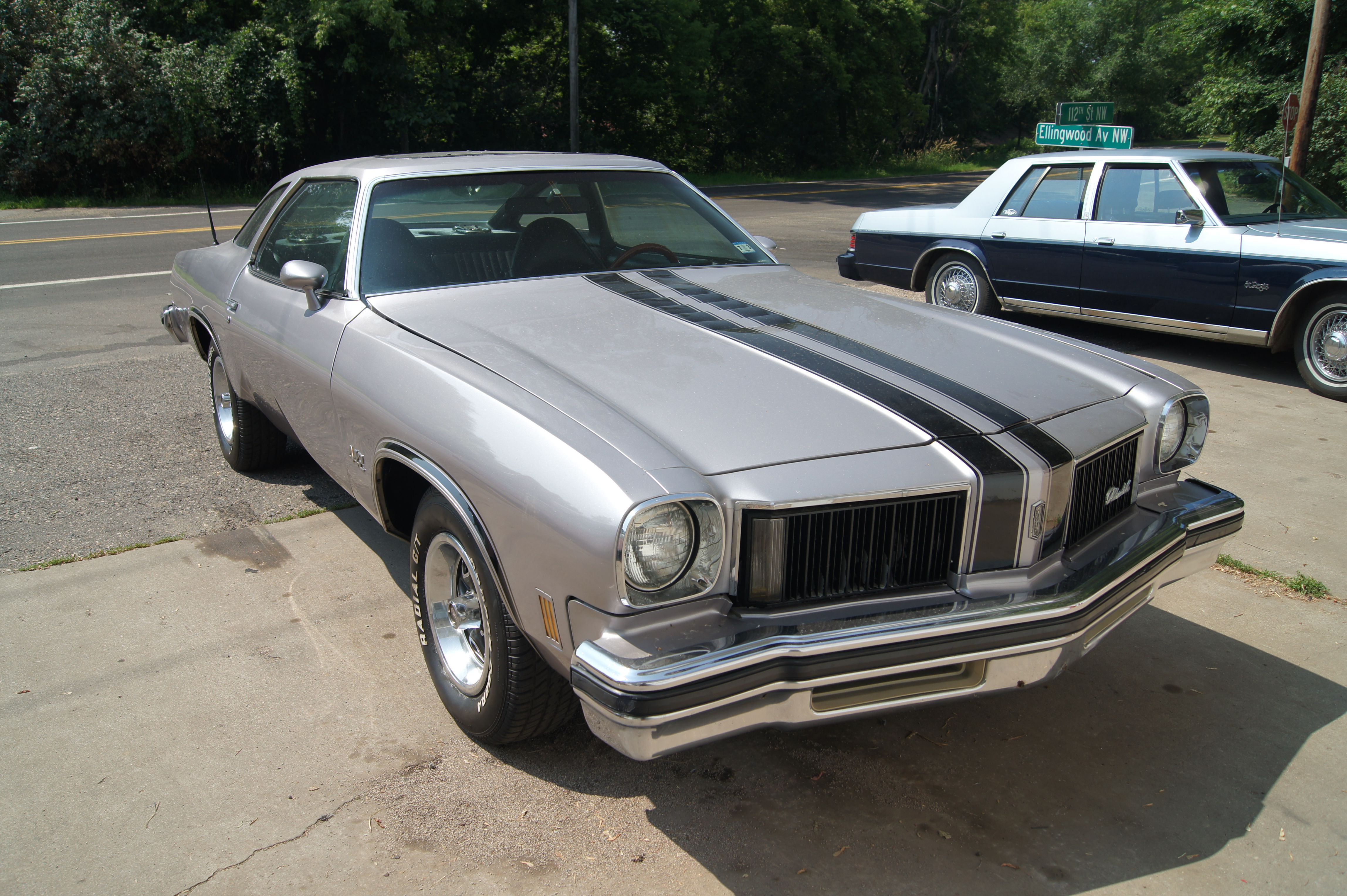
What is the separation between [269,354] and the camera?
3902mm

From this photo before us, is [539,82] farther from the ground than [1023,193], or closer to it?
farther from the ground

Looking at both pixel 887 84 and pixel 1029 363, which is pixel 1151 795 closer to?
pixel 1029 363

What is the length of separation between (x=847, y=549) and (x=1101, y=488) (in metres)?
0.93

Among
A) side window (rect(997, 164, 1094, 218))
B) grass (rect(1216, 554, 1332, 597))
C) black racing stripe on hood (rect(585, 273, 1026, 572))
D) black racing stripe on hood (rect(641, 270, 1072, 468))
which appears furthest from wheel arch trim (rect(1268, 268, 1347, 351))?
black racing stripe on hood (rect(585, 273, 1026, 572))

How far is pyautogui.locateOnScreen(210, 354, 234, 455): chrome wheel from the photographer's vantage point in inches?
194

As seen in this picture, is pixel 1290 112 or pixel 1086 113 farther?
pixel 1086 113

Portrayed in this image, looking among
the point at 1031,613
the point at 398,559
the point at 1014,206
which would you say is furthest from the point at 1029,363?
the point at 1014,206

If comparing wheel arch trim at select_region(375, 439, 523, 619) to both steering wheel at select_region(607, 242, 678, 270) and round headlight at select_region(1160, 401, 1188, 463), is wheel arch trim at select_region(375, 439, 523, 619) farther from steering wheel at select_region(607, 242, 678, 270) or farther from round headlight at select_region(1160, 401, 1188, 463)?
round headlight at select_region(1160, 401, 1188, 463)

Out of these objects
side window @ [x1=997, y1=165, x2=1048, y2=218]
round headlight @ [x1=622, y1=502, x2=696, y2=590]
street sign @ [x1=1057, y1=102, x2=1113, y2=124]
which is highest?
street sign @ [x1=1057, y1=102, x2=1113, y2=124]

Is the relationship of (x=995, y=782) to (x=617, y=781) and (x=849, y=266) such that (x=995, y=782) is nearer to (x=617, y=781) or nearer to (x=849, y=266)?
(x=617, y=781)

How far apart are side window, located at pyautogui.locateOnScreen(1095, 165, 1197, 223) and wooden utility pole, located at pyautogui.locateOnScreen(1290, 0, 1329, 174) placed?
12.4 feet

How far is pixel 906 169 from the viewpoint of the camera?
1441 inches

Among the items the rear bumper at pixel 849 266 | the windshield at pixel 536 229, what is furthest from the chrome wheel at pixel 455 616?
the rear bumper at pixel 849 266

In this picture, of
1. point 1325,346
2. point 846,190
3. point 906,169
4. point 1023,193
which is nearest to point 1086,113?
point 1023,193
